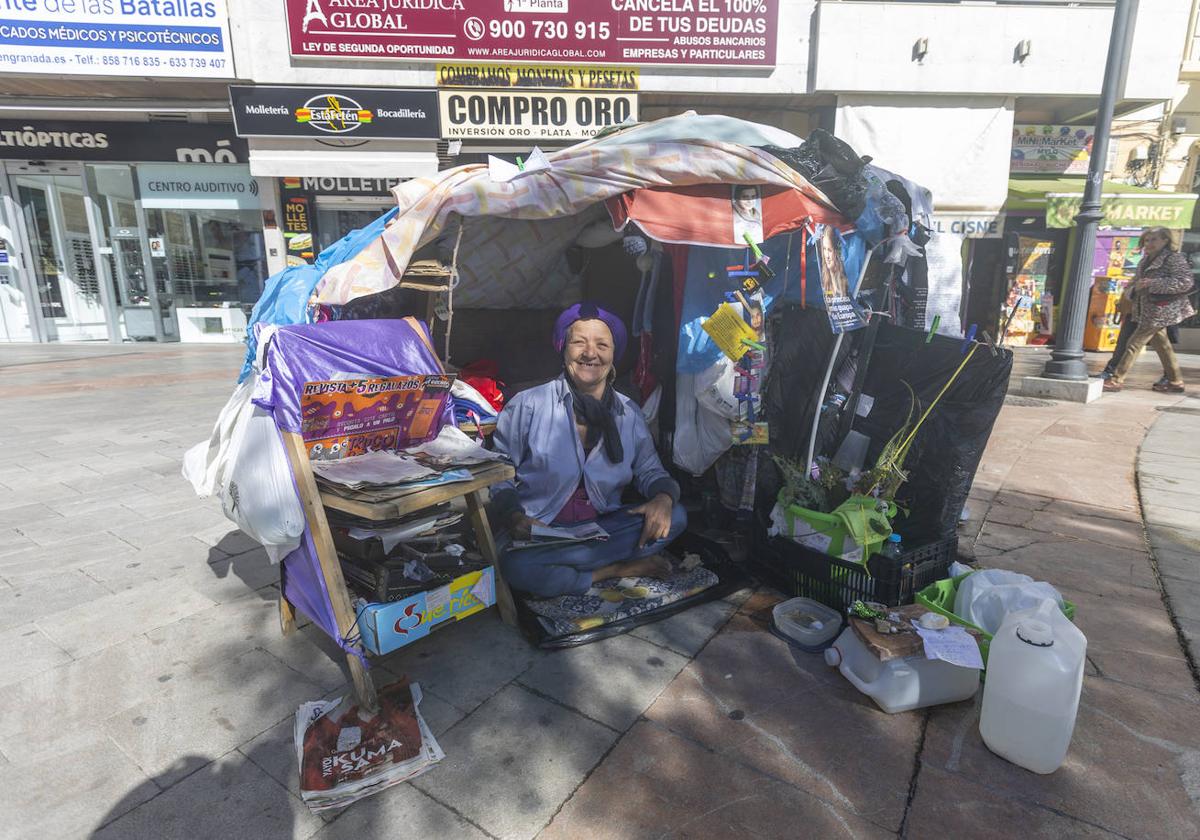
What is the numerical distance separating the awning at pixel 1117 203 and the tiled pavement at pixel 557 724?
8.86 metres

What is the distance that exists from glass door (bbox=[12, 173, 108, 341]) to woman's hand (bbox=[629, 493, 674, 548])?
13.0 m

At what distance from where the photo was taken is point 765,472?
3.29 metres

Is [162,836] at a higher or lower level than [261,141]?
lower

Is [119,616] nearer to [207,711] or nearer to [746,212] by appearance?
[207,711]

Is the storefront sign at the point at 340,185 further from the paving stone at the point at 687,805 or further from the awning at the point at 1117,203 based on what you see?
the awning at the point at 1117,203

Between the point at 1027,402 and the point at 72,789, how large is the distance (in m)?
8.37

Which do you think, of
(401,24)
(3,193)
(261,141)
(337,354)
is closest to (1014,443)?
(337,354)

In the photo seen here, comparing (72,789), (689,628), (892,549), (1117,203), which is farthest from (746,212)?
(1117,203)

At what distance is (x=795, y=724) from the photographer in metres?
2.16

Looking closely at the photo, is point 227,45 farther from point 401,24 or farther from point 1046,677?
point 1046,677

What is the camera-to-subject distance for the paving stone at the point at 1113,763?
1.79m

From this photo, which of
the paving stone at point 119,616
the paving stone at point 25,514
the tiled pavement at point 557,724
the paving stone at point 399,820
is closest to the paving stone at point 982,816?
the tiled pavement at point 557,724

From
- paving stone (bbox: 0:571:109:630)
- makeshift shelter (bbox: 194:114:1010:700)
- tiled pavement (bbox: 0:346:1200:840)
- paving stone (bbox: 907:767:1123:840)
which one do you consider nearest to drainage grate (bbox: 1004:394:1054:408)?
tiled pavement (bbox: 0:346:1200:840)

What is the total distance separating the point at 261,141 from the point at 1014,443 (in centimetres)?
1034
